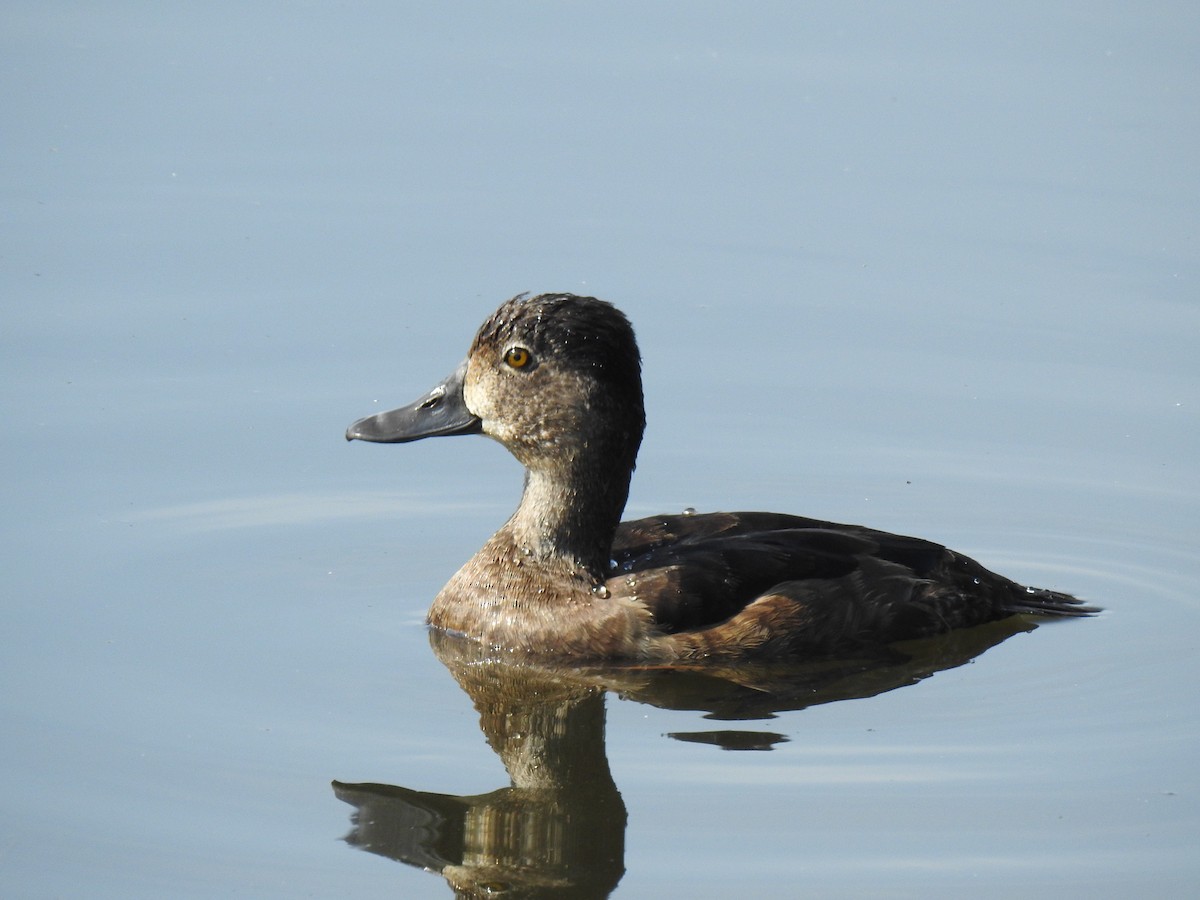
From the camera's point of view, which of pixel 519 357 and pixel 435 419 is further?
pixel 435 419

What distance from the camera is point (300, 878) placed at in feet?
19.7

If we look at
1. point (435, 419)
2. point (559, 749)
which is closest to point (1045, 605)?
point (559, 749)

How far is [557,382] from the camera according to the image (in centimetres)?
805

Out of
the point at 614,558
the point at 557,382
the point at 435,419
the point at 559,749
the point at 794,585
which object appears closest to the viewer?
the point at 559,749

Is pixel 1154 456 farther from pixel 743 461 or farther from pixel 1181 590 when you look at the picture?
pixel 743 461

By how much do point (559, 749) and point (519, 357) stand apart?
5.71 feet

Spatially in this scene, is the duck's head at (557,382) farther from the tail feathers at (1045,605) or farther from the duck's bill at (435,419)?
the tail feathers at (1045,605)

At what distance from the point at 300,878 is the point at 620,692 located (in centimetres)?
190

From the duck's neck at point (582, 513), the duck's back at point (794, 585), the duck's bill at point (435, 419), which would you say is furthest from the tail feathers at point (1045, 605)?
the duck's bill at point (435, 419)

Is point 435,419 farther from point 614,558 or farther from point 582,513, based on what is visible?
point 614,558

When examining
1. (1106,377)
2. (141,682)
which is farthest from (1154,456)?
(141,682)

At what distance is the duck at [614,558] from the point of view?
7820 mm

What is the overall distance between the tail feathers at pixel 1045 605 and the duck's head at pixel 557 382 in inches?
69.4

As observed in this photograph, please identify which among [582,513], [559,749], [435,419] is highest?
[435,419]
